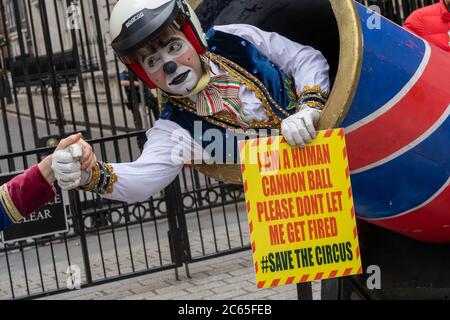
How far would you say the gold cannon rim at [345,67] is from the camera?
2410 millimetres

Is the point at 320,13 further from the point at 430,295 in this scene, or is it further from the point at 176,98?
the point at 430,295

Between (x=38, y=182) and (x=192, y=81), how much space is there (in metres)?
0.63

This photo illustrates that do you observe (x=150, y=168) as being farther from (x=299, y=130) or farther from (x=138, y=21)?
(x=299, y=130)

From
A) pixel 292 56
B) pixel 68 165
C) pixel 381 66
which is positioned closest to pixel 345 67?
pixel 381 66

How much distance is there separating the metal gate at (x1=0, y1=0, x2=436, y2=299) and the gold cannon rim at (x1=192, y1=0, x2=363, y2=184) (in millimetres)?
3481

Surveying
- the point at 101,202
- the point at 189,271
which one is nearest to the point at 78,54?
the point at 101,202

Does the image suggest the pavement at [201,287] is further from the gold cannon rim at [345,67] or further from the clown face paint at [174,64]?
the gold cannon rim at [345,67]

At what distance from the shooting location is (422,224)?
2.78 metres

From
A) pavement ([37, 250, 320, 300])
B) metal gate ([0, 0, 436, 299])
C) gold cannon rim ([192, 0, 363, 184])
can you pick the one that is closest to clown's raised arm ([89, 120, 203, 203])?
gold cannon rim ([192, 0, 363, 184])

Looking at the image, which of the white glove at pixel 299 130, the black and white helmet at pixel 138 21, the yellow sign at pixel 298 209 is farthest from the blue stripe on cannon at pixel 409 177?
the black and white helmet at pixel 138 21

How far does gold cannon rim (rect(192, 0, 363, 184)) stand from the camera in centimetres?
241

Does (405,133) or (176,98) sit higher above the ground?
(176,98)

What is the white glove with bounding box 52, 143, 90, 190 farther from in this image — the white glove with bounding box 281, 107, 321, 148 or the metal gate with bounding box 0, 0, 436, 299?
the metal gate with bounding box 0, 0, 436, 299
